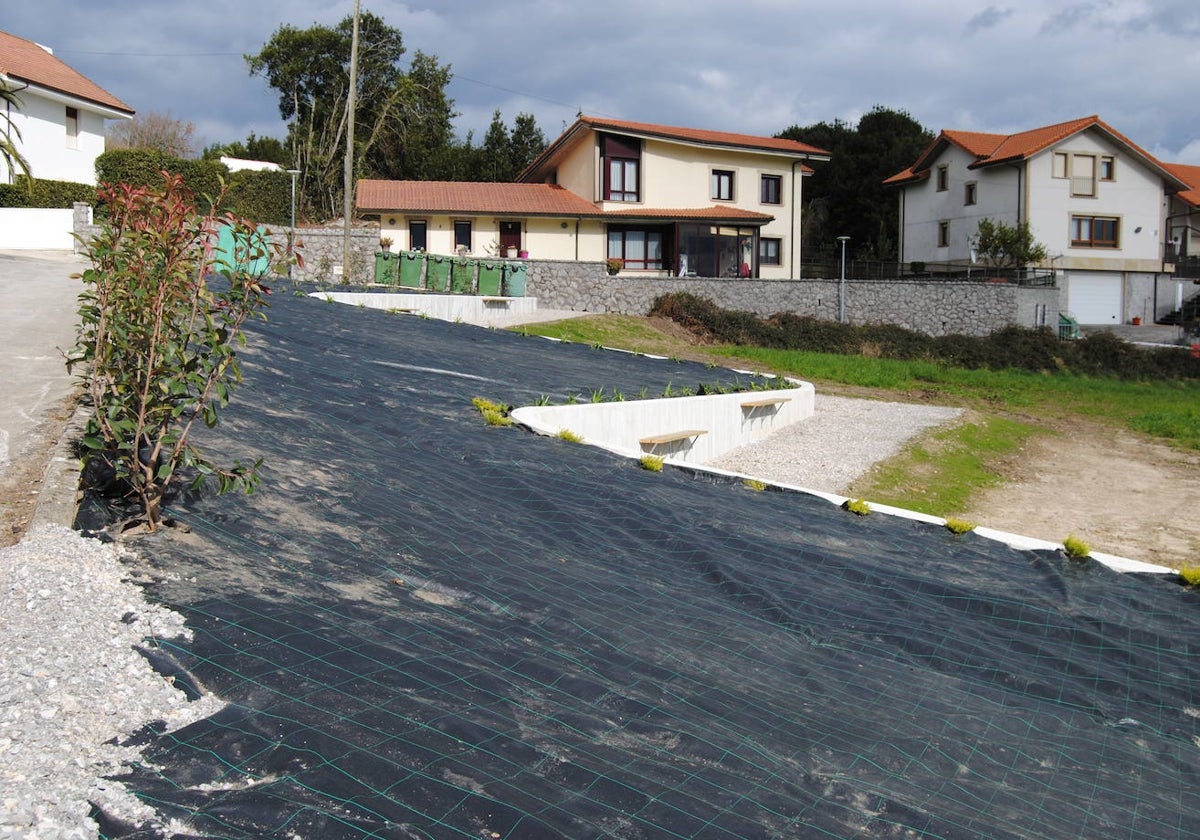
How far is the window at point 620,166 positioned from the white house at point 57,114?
62.9 ft

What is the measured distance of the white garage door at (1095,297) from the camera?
1876 inches

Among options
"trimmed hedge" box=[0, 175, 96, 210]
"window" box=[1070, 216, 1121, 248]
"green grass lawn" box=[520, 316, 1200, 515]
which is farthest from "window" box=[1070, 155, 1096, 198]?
"trimmed hedge" box=[0, 175, 96, 210]

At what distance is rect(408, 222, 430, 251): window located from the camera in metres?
38.5

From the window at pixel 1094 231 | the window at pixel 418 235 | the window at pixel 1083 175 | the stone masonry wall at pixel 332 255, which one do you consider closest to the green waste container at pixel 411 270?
the stone masonry wall at pixel 332 255

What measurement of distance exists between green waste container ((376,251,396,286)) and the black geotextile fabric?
22599mm

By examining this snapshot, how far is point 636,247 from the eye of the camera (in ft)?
135

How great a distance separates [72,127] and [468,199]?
15137 mm

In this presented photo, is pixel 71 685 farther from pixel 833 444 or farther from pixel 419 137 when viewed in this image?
pixel 419 137

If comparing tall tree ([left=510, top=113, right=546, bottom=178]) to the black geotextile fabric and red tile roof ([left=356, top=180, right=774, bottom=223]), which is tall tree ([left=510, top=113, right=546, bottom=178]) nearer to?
red tile roof ([left=356, top=180, right=774, bottom=223])

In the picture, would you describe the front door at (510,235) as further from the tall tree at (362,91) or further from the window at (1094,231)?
the window at (1094,231)

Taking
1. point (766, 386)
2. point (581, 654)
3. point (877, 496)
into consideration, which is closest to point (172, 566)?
point (581, 654)

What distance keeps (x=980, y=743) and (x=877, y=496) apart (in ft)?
35.5

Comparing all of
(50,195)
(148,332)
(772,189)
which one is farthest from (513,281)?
(148,332)

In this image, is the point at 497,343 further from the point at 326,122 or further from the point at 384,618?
the point at 326,122
